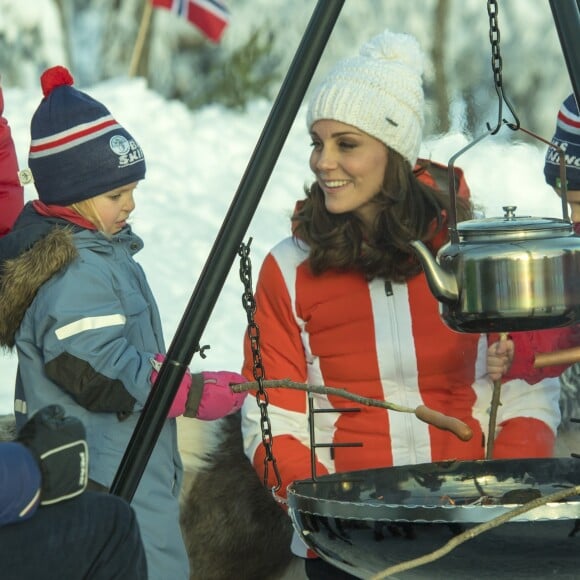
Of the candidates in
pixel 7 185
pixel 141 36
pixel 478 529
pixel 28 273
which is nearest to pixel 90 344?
pixel 28 273

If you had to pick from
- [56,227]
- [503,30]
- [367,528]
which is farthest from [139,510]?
[503,30]

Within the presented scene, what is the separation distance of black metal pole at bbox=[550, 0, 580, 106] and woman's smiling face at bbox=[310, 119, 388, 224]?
0.75m

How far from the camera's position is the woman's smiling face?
2957 millimetres

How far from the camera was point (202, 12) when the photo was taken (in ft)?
28.8

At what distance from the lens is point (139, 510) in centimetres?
282

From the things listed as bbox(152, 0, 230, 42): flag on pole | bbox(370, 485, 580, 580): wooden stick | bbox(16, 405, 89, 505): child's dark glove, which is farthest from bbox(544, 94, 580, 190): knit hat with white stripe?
bbox(152, 0, 230, 42): flag on pole

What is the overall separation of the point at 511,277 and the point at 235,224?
50 centimetres

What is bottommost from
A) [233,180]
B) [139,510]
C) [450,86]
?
[139,510]

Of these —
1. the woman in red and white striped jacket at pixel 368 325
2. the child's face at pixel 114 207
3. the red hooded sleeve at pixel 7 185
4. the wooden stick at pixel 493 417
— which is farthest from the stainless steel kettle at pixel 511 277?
the red hooded sleeve at pixel 7 185

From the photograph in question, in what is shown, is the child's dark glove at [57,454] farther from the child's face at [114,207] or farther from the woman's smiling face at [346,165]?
the woman's smiling face at [346,165]

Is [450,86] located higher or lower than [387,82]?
higher

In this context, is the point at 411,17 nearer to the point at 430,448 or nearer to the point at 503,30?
Answer: the point at 503,30

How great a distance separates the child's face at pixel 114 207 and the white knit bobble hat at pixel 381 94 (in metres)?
0.44

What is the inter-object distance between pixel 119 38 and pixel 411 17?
240 centimetres
